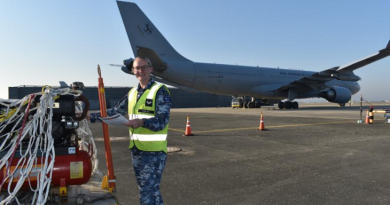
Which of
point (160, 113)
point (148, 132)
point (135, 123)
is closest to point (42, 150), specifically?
point (135, 123)

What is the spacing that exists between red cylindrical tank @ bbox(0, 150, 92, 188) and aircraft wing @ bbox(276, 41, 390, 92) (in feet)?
90.5

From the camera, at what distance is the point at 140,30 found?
77.4 ft

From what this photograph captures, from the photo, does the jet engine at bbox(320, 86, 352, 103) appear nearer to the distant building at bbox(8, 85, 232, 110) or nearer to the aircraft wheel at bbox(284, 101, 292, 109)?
the aircraft wheel at bbox(284, 101, 292, 109)

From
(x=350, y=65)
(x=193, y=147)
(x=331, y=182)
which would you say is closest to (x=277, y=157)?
(x=331, y=182)

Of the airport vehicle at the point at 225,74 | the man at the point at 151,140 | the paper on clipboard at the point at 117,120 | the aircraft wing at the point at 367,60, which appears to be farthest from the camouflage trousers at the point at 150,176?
the aircraft wing at the point at 367,60

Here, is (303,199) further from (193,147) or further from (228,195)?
(193,147)

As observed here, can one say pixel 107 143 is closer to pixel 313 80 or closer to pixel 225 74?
pixel 225 74

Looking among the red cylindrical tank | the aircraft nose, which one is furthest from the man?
the aircraft nose

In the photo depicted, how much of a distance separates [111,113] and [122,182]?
1.98m

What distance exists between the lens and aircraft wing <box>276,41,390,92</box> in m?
25.4

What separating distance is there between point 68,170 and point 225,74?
978 inches

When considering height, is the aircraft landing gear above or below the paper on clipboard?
below

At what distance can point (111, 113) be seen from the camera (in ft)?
11.0

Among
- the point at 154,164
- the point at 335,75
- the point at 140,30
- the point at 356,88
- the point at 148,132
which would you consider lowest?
the point at 154,164
